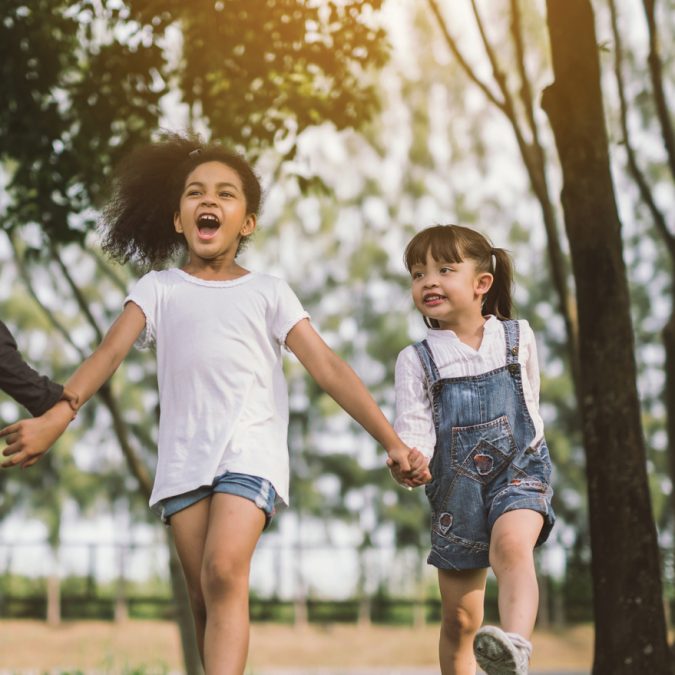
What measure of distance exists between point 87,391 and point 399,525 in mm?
19237

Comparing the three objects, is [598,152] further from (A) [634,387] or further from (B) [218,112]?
(B) [218,112]

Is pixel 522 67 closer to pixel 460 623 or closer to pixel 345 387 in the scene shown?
pixel 345 387

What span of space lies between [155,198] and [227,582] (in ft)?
5.29

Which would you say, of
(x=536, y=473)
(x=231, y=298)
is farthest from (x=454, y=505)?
(x=231, y=298)

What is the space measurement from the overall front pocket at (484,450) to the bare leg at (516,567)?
0.19 meters

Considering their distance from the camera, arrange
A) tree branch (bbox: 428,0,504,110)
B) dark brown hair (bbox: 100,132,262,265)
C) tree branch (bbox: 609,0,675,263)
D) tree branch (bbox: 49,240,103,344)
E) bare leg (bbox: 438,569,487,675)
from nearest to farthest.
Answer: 1. bare leg (bbox: 438,569,487,675)
2. dark brown hair (bbox: 100,132,262,265)
3. tree branch (bbox: 428,0,504,110)
4. tree branch (bbox: 609,0,675,263)
5. tree branch (bbox: 49,240,103,344)

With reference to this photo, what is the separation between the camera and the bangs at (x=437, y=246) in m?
4.50

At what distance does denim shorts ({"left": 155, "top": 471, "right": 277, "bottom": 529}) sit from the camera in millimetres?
3975

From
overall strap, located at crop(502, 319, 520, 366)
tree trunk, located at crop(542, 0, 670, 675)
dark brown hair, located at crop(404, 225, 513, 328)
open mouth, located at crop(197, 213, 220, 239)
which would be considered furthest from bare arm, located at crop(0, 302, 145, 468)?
tree trunk, located at crop(542, 0, 670, 675)

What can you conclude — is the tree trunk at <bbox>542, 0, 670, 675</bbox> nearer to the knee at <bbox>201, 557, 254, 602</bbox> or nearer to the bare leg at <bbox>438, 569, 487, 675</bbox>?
the bare leg at <bbox>438, 569, 487, 675</bbox>

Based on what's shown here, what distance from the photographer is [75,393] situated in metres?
4.01

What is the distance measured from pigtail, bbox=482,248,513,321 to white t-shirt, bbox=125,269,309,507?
2.76 feet

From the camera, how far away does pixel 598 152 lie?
6.19 metres

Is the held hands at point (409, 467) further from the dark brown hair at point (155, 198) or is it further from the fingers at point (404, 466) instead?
the dark brown hair at point (155, 198)
